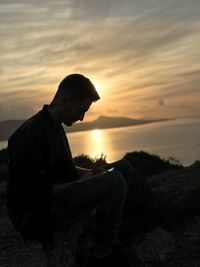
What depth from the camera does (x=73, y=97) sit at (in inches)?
216

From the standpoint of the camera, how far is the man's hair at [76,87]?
550cm

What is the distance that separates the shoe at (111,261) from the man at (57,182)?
0.01 meters

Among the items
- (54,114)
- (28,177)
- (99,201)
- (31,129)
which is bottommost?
(99,201)

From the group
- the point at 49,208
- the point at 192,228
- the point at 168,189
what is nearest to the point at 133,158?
the point at 168,189

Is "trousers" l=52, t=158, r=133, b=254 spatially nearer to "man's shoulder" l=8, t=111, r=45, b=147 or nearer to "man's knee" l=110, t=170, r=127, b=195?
"man's knee" l=110, t=170, r=127, b=195

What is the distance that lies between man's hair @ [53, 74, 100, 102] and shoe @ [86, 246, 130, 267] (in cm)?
188

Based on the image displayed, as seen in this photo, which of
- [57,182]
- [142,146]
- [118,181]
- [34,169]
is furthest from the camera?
[142,146]

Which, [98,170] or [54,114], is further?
[98,170]

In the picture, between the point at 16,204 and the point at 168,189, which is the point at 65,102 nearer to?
the point at 16,204

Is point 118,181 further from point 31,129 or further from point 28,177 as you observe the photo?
point 31,129

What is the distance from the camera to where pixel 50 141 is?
560cm

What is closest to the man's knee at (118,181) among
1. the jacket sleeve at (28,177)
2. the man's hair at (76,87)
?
the jacket sleeve at (28,177)

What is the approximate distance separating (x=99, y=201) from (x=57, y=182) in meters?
0.52

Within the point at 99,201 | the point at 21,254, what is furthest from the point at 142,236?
the point at 21,254
